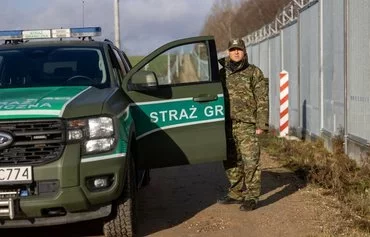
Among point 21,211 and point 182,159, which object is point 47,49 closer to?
point 182,159

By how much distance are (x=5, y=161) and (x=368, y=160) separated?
16.0ft

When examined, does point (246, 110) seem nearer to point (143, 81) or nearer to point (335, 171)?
point (143, 81)

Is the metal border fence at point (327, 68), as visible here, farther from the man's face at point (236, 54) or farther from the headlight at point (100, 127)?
the headlight at point (100, 127)

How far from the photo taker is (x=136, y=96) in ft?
21.2

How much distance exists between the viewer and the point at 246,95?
7105 mm

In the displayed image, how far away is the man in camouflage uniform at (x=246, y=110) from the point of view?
7.09 metres

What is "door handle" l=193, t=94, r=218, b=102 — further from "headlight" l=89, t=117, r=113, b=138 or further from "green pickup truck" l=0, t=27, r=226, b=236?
"headlight" l=89, t=117, r=113, b=138

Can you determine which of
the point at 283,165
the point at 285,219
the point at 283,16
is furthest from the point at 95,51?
the point at 283,16

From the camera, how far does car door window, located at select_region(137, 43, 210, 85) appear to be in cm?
686

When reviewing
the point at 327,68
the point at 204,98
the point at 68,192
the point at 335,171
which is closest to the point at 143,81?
the point at 204,98

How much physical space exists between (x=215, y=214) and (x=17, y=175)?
2.59 metres

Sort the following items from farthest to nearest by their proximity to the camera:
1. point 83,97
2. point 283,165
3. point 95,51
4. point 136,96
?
1. point 283,165
2. point 95,51
3. point 136,96
4. point 83,97

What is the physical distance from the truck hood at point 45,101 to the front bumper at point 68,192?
0.36 meters

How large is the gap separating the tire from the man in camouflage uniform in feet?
5.36
